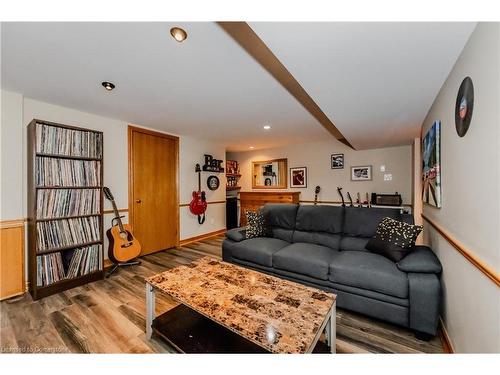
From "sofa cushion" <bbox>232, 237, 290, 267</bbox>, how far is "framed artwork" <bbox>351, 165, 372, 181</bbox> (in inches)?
112

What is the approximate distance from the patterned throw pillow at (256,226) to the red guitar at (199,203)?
164 centimetres

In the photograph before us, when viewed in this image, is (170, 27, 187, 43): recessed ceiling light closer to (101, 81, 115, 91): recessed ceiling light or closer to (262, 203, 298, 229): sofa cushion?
(101, 81, 115, 91): recessed ceiling light

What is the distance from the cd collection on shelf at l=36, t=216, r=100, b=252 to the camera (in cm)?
225

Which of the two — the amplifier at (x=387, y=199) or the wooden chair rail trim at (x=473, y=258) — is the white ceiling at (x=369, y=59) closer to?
the wooden chair rail trim at (x=473, y=258)

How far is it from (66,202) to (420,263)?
11.8 ft

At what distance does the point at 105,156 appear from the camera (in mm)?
3045

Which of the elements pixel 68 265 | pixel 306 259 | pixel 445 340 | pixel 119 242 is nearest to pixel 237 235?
pixel 306 259

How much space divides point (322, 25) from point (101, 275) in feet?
11.0

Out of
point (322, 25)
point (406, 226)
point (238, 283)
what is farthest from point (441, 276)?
point (322, 25)

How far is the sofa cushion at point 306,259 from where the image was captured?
6.66 feet

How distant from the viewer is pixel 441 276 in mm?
1699

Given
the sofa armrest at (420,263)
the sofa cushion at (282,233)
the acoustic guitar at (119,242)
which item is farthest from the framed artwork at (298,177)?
the acoustic guitar at (119,242)

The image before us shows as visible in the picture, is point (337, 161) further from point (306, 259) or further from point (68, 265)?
point (68, 265)
